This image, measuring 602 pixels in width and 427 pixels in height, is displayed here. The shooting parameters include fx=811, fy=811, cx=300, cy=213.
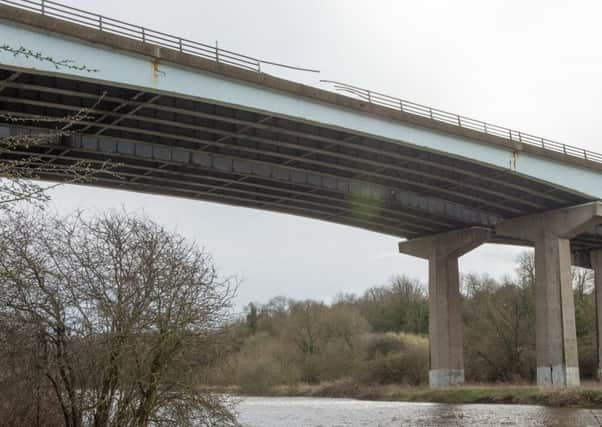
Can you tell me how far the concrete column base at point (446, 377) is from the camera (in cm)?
5591

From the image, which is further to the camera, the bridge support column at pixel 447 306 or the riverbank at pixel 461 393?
the bridge support column at pixel 447 306

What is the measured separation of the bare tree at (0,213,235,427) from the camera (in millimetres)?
13969

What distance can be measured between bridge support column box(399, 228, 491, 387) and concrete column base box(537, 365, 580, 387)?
8.34 m

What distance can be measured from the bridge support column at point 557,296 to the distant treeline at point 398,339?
12.2 m

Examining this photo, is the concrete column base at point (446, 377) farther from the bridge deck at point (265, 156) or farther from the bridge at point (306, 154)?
the bridge deck at point (265, 156)

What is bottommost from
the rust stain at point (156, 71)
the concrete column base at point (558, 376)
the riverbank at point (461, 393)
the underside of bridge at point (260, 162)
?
the riverbank at point (461, 393)

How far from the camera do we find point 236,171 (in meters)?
40.6

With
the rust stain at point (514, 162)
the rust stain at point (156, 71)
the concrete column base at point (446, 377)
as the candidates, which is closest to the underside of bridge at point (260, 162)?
the rust stain at point (514, 162)

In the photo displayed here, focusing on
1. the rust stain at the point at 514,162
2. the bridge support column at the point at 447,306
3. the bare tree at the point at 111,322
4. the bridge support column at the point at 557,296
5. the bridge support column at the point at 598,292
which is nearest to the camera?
the bare tree at the point at 111,322

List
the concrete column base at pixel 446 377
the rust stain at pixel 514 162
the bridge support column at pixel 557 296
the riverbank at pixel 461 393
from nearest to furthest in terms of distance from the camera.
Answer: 1. the riverbank at pixel 461 393
2. the rust stain at pixel 514 162
3. the bridge support column at pixel 557 296
4. the concrete column base at pixel 446 377

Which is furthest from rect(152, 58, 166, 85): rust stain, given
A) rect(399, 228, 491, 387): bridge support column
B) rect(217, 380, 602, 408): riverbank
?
rect(399, 228, 491, 387): bridge support column

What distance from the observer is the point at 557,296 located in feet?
162

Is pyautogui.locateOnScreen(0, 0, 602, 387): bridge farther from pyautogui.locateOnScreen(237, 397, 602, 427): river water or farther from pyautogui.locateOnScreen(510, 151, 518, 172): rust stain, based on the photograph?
pyautogui.locateOnScreen(237, 397, 602, 427): river water

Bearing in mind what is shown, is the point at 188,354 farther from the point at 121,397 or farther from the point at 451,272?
the point at 451,272
